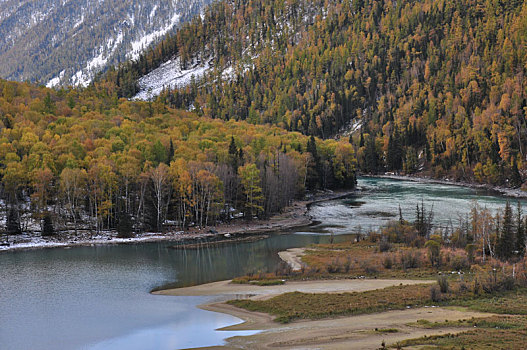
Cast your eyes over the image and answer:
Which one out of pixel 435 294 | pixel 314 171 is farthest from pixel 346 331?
pixel 314 171

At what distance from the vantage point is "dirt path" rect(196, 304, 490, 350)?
28.1m

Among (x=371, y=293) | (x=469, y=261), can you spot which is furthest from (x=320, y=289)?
(x=469, y=261)

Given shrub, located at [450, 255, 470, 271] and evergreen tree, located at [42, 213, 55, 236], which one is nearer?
shrub, located at [450, 255, 470, 271]

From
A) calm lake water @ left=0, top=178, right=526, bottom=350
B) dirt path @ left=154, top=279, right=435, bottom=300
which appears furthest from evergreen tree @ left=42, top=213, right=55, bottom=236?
dirt path @ left=154, top=279, right=435, bottom=300

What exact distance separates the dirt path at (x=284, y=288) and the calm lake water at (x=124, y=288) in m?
2.60

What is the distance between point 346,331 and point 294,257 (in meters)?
30.4

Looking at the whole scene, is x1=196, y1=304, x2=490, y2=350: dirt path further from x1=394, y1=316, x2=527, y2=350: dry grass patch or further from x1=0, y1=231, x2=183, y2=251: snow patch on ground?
x1=0, y1=231, x2=183, y2=251: snow patch on ground

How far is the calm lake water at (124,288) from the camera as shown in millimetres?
33688

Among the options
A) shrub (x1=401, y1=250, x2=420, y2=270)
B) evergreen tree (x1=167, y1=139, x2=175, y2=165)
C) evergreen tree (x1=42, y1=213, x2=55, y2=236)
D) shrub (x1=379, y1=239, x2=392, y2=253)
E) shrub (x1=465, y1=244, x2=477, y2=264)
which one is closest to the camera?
shrub (x1=465, y1=244, x2=477, y2=264)

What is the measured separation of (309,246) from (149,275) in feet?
79.2

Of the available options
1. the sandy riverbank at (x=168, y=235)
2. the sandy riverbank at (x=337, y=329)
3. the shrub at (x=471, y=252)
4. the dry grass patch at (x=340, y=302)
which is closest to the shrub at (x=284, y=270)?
the sandy riverbank at (x=337, y=329)

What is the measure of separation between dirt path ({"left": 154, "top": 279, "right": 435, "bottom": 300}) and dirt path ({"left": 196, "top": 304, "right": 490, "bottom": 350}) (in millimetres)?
7788

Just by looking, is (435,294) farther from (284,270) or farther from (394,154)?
(394,154)

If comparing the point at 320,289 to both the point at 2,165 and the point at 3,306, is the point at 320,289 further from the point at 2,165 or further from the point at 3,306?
the point at 2,165
